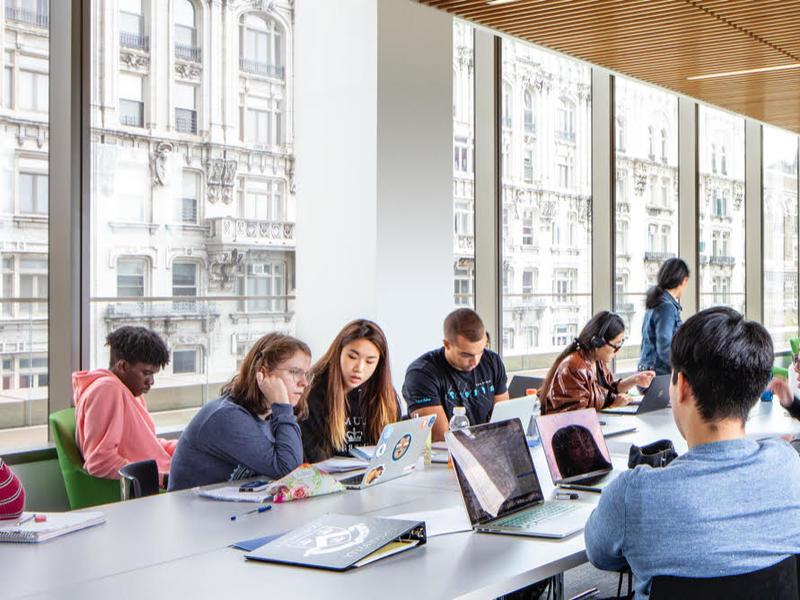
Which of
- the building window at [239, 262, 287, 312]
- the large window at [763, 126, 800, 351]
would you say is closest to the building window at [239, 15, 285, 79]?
the building window at [239, 262, 287, 312]

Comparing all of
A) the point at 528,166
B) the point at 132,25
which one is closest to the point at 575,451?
the point at 132,25

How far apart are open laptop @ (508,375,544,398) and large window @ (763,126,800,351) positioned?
22.0 ft

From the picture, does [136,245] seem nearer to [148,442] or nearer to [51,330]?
[51,330]

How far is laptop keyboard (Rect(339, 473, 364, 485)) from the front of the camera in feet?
11.3

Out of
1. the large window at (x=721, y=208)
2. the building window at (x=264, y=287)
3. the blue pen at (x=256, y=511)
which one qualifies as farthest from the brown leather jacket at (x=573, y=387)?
the large window at (x=721, y=208)

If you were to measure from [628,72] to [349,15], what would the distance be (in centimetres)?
206

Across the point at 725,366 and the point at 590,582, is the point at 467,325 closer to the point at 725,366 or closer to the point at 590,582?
the point at 590,582

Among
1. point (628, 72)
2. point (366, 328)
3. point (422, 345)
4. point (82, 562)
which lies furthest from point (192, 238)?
point (82, 562)

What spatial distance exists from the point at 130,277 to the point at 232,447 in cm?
226

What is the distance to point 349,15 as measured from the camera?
5.84m

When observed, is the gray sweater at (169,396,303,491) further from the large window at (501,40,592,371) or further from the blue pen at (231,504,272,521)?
the large window at (501,40,592,371)

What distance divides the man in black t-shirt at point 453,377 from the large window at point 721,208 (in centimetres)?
Answer: 601

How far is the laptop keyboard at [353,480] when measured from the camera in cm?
344

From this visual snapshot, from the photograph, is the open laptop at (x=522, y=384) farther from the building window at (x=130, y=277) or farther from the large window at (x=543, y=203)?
the building window at (x=130, y=277)
